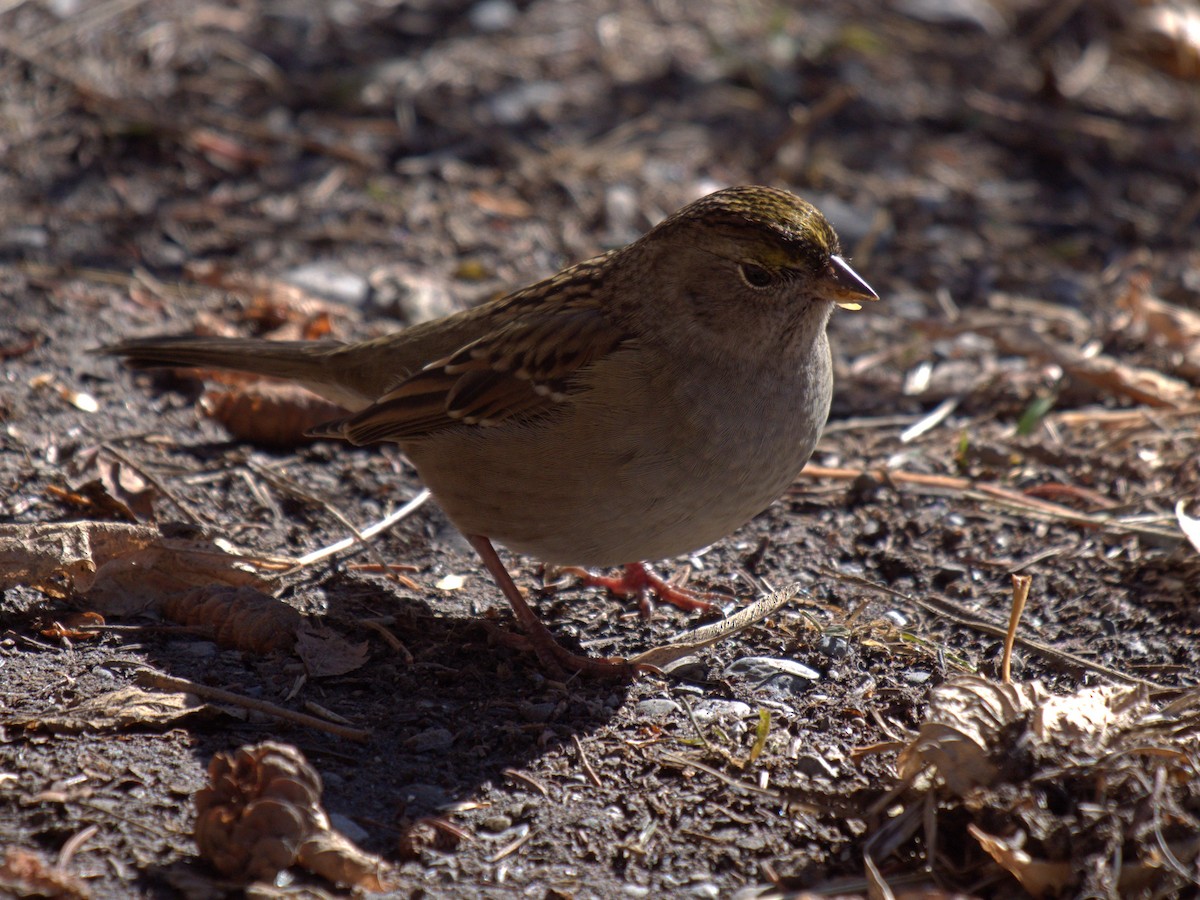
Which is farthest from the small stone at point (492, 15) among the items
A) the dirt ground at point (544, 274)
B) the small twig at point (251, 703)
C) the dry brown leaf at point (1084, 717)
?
the dry brown leaf at point (1084, 717)

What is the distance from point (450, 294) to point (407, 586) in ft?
6.60

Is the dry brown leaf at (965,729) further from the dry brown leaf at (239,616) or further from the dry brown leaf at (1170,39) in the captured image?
the dry brown leaf at (1170,39)

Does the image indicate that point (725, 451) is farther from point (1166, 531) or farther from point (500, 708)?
point (1166, 531)

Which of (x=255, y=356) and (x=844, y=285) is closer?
(x=844, y=285)

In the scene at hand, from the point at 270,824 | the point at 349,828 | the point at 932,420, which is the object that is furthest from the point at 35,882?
the point at 932,420

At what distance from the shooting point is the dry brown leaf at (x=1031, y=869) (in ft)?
8.90

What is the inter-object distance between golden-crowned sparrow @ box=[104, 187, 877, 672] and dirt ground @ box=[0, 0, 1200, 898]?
0.42 m

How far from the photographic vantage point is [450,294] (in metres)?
5.86

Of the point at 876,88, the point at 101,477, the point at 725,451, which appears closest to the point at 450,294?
the point at 101,477

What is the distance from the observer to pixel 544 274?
6113mm

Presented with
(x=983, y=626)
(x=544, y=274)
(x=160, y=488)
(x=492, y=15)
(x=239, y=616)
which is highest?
(x=492, y=15)

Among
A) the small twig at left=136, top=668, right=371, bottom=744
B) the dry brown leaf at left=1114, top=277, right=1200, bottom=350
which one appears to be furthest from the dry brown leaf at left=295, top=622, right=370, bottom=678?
the dry brown leaf at left=1114, top=277, right=1200, bottom=350

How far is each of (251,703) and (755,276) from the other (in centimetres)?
179

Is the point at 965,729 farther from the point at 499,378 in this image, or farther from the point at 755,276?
the point at 499,378
